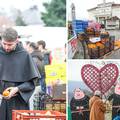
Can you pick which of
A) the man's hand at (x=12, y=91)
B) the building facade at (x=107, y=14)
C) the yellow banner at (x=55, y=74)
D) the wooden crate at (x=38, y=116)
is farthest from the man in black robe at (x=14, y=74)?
the yellow banner at (x=55, y=74)

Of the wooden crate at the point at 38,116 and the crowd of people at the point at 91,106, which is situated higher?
the crowd of people at the point at 91,106

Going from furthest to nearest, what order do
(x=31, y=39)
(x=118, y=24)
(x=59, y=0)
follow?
(x=59, y=0)
(x=31, y=39)
(x=118, y=24)

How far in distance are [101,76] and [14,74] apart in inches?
61.2

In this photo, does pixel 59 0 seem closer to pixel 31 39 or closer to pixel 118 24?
pixel 31 39

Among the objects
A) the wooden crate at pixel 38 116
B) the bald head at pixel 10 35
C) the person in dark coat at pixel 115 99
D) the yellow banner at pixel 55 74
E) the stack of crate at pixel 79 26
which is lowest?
the yellow banner at pixel 55 74

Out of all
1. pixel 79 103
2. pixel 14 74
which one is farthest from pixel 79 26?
pixel 14 74

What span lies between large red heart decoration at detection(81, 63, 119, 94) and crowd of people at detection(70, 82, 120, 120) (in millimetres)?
64

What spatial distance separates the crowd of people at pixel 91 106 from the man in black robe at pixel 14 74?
4.31 ft

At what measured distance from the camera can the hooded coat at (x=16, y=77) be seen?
24.4 ft

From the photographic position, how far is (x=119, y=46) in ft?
19.9

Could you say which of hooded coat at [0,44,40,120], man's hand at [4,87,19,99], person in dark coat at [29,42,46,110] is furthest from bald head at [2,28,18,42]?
person in dark coat at [29,42,46,110]

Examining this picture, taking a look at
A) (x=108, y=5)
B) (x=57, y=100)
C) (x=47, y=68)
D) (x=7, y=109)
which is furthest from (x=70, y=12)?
(x=47, y=68)

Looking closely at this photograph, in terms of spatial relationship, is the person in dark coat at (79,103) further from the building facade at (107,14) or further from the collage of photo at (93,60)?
the building facade at (107,14)

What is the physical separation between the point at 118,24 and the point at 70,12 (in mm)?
473
